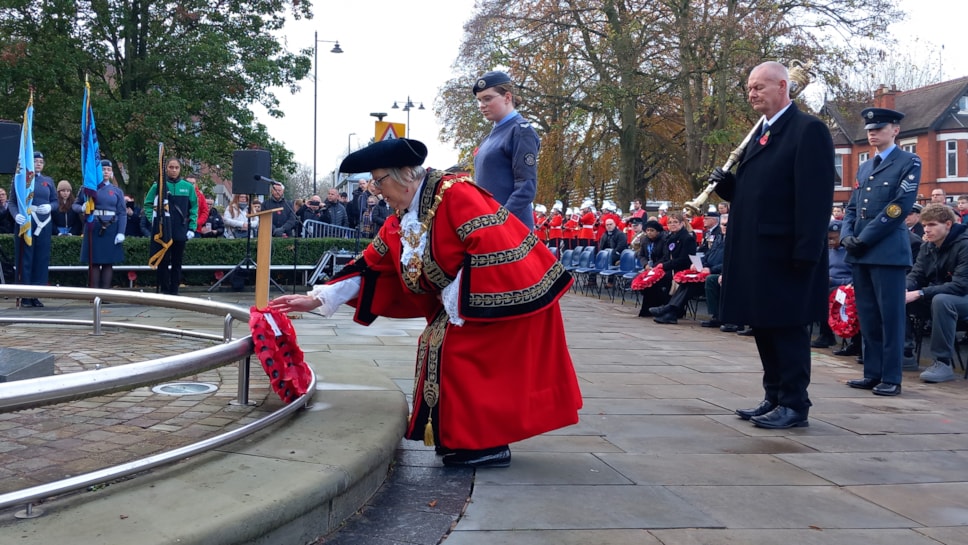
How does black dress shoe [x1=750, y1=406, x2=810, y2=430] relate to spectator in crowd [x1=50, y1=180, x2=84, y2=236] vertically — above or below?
below

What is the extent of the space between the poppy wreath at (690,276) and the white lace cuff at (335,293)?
320 inches

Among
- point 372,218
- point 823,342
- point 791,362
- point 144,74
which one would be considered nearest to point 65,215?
point 372,218

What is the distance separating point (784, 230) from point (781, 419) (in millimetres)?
1102

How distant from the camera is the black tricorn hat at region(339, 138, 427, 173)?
368 cm

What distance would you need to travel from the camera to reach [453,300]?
365cm

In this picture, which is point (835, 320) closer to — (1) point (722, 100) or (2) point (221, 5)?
(1) point (722, 100)

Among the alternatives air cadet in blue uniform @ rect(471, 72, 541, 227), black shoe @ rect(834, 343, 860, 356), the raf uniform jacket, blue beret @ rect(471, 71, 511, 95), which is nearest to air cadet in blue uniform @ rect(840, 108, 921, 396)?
the raf uniform jacket

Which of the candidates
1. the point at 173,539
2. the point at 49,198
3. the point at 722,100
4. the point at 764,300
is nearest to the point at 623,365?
the point at 764,300

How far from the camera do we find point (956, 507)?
3449 millimetres

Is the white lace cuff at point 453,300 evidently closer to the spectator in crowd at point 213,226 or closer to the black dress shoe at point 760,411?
the black dress shoe at point 760,411

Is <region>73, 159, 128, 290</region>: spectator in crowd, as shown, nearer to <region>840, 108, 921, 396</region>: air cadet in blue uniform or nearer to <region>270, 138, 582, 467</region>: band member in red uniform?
<region>270, 138, 582, 467</region>: band member in red uniform

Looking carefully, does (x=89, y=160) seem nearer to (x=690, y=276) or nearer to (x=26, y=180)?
(x=26, y=180)

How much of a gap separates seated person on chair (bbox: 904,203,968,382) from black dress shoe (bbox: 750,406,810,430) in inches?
108

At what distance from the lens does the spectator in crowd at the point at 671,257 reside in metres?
12.0
